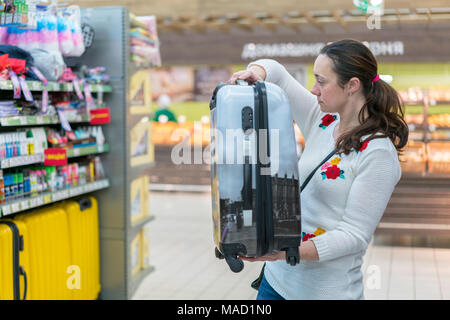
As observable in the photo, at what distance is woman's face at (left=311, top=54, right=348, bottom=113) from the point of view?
171 centimetres

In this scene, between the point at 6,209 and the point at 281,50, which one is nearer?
the point at 6,209

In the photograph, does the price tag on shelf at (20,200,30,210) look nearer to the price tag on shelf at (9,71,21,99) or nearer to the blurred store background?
the blurred store background

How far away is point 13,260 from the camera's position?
3.18 meters

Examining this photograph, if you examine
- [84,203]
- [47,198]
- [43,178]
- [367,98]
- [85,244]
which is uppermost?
[367,98]

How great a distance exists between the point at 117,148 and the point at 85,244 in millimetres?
718

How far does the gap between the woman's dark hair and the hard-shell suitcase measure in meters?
0.22

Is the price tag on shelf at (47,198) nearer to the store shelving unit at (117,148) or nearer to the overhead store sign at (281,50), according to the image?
the store shelving unit at (117,148)

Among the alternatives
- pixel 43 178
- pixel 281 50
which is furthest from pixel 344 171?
pixel 281 50

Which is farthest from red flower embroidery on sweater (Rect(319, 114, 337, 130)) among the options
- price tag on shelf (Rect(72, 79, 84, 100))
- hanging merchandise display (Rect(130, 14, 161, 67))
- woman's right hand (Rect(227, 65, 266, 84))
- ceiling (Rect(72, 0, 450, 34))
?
ceiling (Rect(72, 0, 450, 34))

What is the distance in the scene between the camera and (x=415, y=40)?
9797 mm

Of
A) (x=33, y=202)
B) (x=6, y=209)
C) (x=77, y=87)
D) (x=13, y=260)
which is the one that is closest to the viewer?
(x=6, y=209)

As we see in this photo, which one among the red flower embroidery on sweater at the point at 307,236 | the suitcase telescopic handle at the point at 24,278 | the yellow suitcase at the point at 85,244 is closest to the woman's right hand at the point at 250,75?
the red flower embroidery on sweater at the point at 307,236

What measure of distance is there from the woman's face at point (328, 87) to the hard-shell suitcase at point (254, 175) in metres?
0.21

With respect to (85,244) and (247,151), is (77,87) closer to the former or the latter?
(85,244)
